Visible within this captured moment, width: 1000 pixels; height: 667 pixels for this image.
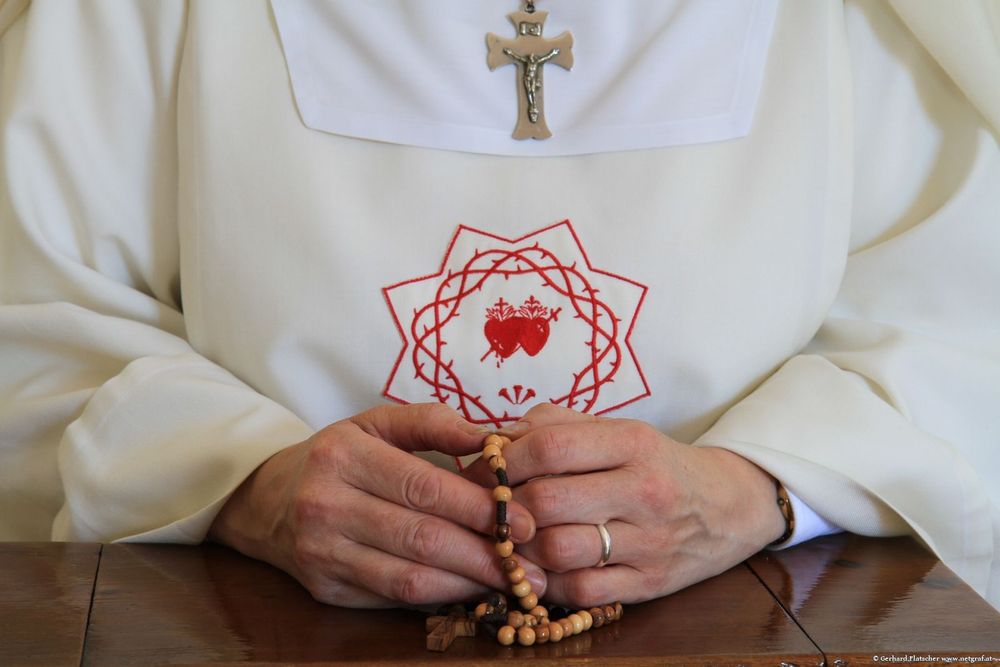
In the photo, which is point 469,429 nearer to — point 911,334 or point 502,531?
point 502,531

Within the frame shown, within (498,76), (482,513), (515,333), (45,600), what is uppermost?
(498,76)

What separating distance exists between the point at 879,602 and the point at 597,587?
9.7 inches

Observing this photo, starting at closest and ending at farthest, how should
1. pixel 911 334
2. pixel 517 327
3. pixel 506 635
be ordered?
1. pixel 506 635
2. pixel 517 327
3. pixel 911 334

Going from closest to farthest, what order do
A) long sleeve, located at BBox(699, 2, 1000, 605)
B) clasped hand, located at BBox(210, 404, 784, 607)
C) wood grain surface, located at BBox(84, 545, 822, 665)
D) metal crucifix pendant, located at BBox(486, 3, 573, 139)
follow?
wood grain surface, located at BBox(84, 545, 822, 665) → clasped hand, located at BBox(210, 404, 784, 607) → long sleeve, located at BBox(699, 2, 1000, 605) → metal crucifix pendant, located at BBox(486, 3, 573, 139)

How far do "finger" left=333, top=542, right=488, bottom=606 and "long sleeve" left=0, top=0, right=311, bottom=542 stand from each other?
0.29 meters

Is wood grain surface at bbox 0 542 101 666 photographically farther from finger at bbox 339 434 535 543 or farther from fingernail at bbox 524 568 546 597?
fingernail at bbox 524 568 546 597

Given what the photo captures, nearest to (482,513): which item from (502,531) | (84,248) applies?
(502,531)

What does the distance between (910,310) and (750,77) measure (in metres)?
0.35

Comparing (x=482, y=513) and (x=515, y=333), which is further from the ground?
(x=515, y=333)

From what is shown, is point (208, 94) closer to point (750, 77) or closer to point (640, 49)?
point (640, 49)

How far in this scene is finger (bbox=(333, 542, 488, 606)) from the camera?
0.97m

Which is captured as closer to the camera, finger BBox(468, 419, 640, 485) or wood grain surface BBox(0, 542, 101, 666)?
wood grain surface BBox(0, 542, 101, 666)

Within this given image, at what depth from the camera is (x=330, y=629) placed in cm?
95

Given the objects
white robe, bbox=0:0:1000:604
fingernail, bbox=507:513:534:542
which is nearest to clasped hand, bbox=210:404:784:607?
fingernail, bbox=507:513:534:542
